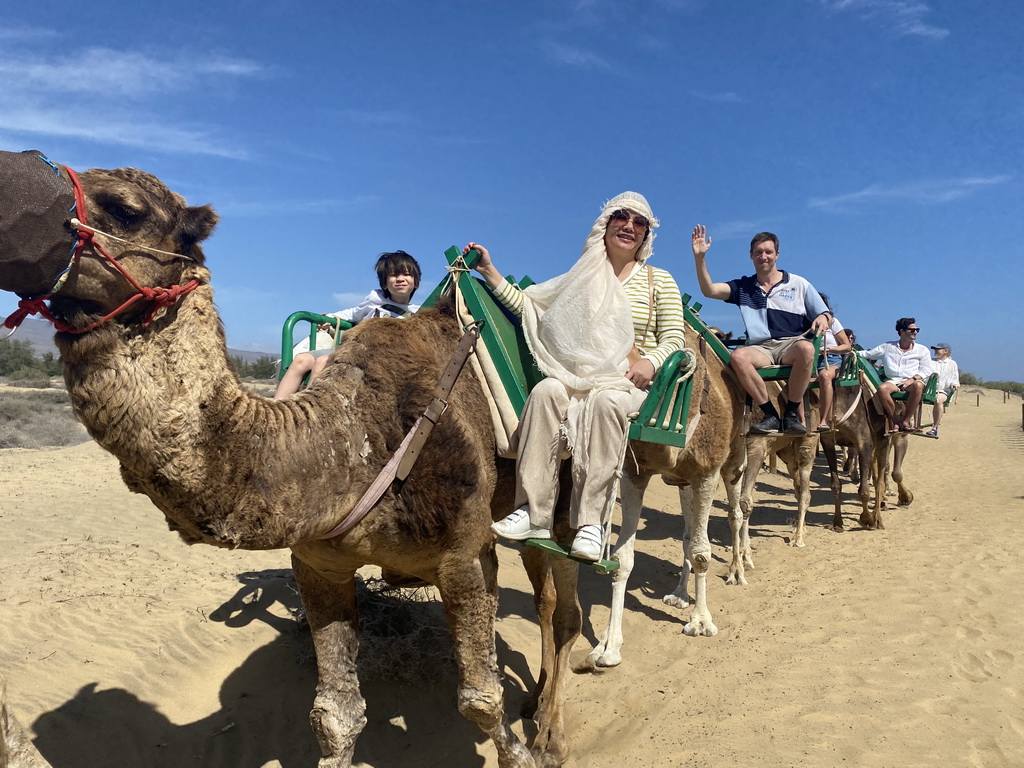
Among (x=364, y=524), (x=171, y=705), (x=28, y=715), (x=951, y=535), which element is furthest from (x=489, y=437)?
(x=951, y=535)

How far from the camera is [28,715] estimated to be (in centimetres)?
395

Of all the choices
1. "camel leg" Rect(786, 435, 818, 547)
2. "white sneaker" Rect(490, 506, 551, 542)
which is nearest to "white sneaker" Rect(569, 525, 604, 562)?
"white sneaker" Rect(490, 506, 551, 542)

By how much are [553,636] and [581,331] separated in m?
2.21

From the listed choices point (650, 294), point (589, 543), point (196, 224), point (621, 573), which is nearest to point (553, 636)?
point (621, 573)

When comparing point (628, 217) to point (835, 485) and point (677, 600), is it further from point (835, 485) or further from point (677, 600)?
point (835, 485)

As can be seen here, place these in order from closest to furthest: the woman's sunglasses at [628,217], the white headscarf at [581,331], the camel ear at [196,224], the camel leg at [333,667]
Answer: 1. the camel ear at [196,224]
2. the camel leg at [333,667]
3. the white headscarf at [581,331]
4. the woman's sunglasses at [628,217]

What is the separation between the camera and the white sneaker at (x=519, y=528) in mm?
2998

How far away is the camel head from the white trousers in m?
1.55

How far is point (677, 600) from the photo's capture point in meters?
6.66

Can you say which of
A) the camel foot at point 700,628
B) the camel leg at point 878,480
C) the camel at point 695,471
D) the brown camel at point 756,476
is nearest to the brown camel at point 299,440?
the camel at point 695,471

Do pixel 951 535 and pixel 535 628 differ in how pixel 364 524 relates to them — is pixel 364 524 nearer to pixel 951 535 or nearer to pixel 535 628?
pixel 535 628

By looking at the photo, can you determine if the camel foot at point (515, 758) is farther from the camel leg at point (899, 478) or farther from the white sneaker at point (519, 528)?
the camel leg at point (899, 478)

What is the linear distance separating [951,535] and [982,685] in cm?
522

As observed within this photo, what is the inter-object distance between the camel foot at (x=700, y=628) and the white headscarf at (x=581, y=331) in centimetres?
344
